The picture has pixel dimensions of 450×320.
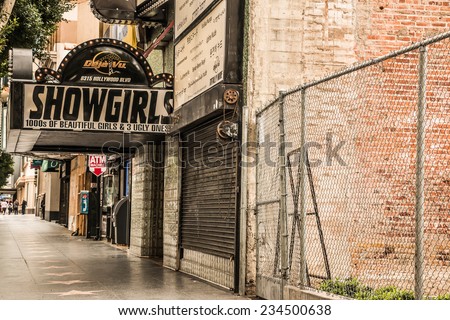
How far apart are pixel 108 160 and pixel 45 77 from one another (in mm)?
11304

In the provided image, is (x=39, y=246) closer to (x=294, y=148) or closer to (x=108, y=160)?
(x=108, y=160)

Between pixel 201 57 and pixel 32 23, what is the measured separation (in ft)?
23.3

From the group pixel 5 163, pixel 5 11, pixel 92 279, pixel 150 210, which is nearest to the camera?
pixel 92 279

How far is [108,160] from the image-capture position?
25.2 metres

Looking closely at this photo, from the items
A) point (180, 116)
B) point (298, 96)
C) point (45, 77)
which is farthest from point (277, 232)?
point (45, 77)

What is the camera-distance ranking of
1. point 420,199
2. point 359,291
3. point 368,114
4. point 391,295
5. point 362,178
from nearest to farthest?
point 420,199
point 391,295
point 359,291
point 362,178
point 368,114

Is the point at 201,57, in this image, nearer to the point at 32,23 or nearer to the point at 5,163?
the point at 32,23

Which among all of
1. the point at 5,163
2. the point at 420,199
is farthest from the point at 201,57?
the point at 5,163

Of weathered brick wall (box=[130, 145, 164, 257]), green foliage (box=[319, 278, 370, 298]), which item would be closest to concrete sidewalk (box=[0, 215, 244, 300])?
weathered brick wall (box=[130, 145, 164, 257])

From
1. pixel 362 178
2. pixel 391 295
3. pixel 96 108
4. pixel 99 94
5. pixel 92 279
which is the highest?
pixel 99 94

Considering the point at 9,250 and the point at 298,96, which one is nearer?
the point at 298,96

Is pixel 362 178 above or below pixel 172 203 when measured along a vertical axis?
above

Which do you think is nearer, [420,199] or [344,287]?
[420,199]

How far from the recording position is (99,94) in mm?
14117
